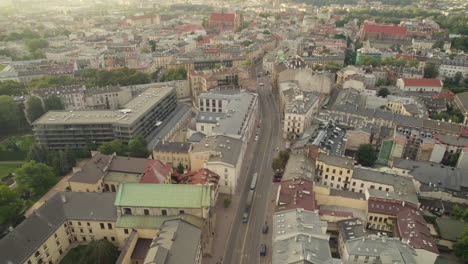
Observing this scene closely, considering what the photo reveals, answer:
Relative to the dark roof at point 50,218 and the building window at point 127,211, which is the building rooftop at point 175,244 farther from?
the dark roof at point 50,218

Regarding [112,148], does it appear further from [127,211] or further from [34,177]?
[127,211]

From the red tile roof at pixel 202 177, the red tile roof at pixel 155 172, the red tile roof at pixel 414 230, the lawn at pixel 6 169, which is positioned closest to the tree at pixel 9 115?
the lawn at pixel 6 169

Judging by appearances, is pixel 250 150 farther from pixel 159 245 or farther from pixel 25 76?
pixel 25 76

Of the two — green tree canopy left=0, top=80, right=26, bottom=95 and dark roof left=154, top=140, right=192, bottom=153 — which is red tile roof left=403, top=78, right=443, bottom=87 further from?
green tree canopy left=0, top=80, right=26, bottom=95

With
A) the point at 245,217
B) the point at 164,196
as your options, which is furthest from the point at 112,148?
the point at 245,217

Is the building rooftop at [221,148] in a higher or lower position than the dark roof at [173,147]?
higher

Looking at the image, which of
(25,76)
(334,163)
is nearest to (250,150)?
(334,163)
